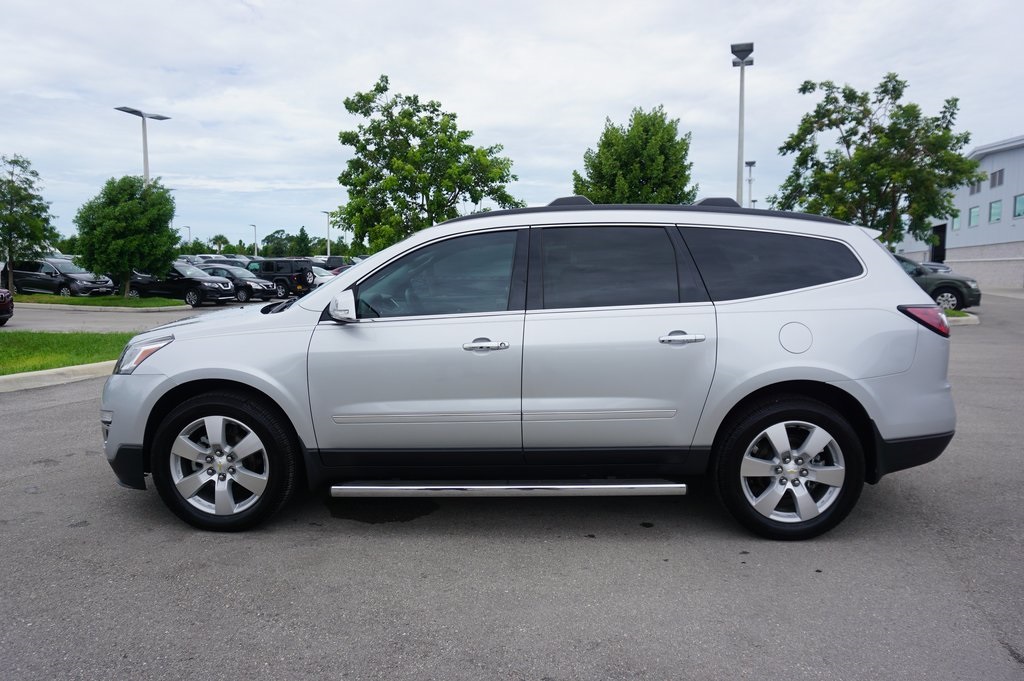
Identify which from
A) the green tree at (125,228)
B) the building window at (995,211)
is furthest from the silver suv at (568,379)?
the building window at (995,211)

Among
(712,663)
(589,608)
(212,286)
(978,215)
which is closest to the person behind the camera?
(712,663)

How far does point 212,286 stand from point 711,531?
26.1 m

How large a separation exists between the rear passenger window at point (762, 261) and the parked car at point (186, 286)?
84.8 ft

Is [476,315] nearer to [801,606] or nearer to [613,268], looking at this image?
[613,268]

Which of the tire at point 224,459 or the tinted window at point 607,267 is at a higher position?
the tinted window at point 607,267

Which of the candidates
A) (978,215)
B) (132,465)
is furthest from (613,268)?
Answer: (978,215)

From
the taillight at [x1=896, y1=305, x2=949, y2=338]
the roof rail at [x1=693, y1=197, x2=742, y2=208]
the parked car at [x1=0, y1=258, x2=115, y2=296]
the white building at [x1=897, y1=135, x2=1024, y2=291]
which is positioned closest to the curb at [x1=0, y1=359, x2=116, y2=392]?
the roof rail at [x1=693, y1=197, x2=742, y2=208]

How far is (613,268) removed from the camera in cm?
414

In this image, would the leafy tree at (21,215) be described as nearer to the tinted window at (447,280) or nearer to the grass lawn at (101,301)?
the grass lawn at (101,301)

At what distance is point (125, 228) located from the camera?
24.1 m

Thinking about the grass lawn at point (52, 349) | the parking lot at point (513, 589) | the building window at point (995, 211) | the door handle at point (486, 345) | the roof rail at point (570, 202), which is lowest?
the parking lot at point (513, 589)

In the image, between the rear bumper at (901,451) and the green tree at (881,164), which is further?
the green tree at (881,164)

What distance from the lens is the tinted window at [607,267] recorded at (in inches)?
160

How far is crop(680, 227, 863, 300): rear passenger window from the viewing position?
412 cm
